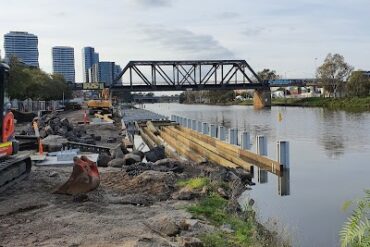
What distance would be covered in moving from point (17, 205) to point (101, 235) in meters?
3.29

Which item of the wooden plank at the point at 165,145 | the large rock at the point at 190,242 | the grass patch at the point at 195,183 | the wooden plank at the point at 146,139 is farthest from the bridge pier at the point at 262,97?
the large rock at the point at 190,242

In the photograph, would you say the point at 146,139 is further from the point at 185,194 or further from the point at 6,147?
the point at 185,194

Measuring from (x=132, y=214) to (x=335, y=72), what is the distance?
10986 cm

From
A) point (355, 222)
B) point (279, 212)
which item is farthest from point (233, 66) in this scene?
point (355, 222)

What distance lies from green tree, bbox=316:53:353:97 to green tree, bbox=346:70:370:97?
7093 mm

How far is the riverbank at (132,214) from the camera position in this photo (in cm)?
787

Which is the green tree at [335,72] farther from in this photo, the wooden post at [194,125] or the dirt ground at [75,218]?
the dirt ground at [75,218]

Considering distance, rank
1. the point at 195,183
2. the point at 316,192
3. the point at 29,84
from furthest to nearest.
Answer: the point at 29,84
the point at 316,192
the point at 195,183

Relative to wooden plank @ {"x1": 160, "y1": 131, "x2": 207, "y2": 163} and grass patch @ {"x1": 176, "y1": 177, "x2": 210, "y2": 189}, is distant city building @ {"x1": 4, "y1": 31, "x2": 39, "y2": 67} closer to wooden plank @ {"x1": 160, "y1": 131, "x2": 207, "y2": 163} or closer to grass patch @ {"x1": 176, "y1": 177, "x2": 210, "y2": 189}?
wooden plank @ {"x1": 160, "y1": 131, "x2": 207, "y2": 163}

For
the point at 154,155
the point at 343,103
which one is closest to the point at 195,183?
the point at 154,155

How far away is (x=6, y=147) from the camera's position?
1160 cm

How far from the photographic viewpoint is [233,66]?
139 metres

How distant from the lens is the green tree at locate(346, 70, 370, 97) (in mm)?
102375

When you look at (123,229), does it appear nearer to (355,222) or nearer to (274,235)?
(274,235)
